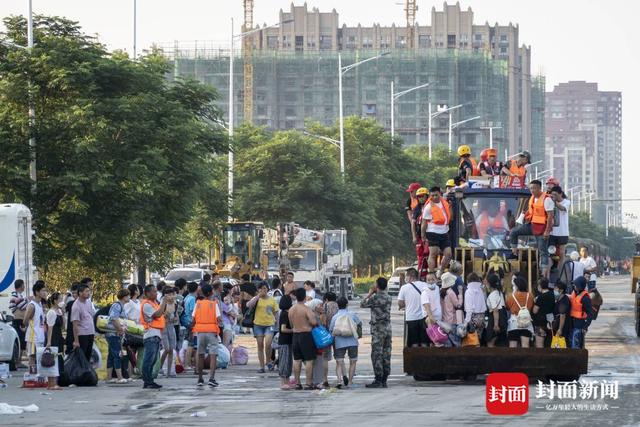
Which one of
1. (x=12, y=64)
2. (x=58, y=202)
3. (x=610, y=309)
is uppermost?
(x=12, y=64)

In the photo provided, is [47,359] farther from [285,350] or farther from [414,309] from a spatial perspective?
[414,309]

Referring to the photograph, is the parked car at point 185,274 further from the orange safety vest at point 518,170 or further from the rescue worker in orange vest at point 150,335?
the rescue worker in orange vest at point 150,335

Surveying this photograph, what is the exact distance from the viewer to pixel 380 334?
2411 cm

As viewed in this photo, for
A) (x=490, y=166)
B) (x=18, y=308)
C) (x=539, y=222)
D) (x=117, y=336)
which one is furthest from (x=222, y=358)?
(x=539, y=222)

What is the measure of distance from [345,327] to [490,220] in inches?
163

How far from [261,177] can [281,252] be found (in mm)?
14141

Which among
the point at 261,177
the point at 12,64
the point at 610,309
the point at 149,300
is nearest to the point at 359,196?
the point at 261,177

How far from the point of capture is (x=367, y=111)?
171 metres

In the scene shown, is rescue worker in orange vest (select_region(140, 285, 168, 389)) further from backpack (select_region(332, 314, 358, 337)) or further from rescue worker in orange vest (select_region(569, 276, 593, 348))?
rescue worker in orange vest (select_region(569, 276, 593, 348))

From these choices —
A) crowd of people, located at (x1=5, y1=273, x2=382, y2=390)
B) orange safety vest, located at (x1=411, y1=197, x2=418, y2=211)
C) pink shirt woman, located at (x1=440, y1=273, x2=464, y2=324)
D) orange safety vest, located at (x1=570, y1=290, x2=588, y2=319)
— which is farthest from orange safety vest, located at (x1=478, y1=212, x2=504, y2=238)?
crowd of people, located at (x1=5, y1=273, x2=382, y2=390)

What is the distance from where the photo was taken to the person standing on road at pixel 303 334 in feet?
79.3

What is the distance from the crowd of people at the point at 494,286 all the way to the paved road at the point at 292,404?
89 centimetres

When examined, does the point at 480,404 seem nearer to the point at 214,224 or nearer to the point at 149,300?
the point at 149,300

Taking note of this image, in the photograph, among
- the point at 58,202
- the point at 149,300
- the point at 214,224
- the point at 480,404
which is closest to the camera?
the point at 480,404
